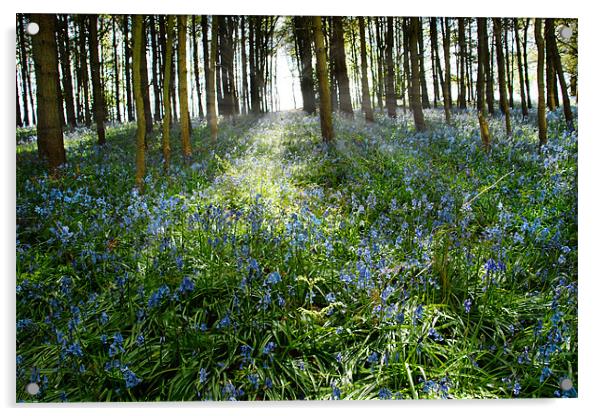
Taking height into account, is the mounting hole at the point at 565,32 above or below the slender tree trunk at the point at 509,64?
above

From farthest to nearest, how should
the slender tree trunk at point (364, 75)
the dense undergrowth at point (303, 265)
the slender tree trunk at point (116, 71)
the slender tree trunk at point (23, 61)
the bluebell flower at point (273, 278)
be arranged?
1. the slender tree trunk at point (364, 75)
2. the slender tree trunk at point (116, 71)
3. the slender tree trunk at point (23, 61)
4. the bluebell flower at point (273, 278)
5. the dense undergrowth at point (303, 265)

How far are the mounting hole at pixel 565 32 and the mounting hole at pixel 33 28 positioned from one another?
3.24 metres

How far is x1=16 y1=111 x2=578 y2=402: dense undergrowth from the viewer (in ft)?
8.25

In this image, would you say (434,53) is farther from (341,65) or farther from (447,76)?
(341,65)

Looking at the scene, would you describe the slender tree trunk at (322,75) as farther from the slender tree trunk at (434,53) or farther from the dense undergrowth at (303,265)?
the slender tree trunk at (434,53)

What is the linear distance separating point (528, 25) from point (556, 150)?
0.82m

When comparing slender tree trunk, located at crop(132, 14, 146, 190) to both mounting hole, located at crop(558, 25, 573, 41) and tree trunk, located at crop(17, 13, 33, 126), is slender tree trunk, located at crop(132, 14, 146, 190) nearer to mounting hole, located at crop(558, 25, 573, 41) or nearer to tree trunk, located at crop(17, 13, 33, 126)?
tree trunk, located at crop(17, 13, 33, 126)

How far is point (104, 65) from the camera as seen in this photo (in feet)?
9.72

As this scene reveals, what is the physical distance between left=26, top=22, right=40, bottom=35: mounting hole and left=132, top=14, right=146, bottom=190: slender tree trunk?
551mm

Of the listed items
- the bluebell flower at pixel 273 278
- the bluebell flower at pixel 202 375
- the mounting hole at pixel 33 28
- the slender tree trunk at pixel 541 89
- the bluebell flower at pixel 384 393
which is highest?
the mounting hole at pixel 33 28

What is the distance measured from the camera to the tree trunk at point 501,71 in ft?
9.95

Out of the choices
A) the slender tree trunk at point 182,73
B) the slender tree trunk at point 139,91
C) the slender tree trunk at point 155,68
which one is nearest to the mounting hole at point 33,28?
the slender tree trunk at point 139,91

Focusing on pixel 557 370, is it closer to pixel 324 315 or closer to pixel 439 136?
pixel 324 315

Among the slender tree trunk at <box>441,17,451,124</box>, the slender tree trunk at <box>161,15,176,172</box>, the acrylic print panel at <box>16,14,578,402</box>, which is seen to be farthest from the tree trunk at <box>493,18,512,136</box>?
the slender tree trunk at <box>161,15,176,172</box>
